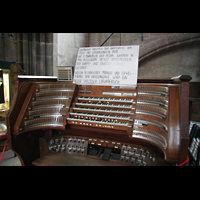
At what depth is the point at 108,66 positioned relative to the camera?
7.25ft

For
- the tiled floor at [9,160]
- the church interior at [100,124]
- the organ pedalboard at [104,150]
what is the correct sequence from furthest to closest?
the tiled floor at [9,160] < the organ pedalboard at [104,150] < the church interior at [100,124]

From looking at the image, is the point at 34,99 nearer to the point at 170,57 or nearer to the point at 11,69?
the point at 11,69

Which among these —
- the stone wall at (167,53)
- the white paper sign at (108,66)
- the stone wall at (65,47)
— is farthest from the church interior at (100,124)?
the stone wall at (167,53)

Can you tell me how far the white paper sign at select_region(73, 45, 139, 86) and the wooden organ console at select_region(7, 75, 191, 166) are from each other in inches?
7.7

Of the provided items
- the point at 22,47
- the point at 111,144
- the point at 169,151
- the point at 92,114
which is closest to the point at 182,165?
the point at 169,151

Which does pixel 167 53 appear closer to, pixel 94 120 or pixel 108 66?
pixel 108 66

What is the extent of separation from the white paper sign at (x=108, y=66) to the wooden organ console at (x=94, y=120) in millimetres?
195

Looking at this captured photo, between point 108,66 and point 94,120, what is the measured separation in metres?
0.86

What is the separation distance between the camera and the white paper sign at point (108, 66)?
2.09 metres

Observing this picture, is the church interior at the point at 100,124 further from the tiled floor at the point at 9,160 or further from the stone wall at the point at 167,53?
the stone wall at the point at 167,53

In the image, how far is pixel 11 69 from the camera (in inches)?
150

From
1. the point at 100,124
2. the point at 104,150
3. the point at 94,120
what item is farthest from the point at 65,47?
the point at 104,150

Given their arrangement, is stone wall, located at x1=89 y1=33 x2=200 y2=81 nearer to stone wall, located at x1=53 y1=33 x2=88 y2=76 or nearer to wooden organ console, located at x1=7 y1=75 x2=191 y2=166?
stone wall, located at x1=53 y1=33 x2=88 y2=76

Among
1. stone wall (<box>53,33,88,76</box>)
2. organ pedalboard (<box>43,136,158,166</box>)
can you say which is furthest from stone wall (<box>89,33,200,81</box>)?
organ pedalboard (<box>43,136,158,166</box>)
